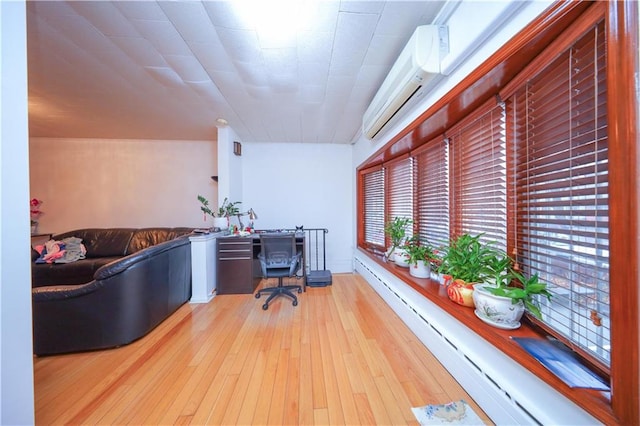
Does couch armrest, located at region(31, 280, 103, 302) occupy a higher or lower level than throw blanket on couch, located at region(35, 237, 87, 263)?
lower

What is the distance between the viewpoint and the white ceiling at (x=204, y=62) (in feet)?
4.21

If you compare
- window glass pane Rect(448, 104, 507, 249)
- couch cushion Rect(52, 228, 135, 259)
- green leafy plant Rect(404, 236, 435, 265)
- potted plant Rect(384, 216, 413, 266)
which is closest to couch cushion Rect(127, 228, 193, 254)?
couch cushion Rect(52, 228, 135, 259)

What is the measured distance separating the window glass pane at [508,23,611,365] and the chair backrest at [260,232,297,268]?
207 cm

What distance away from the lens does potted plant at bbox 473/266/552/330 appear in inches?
37.9

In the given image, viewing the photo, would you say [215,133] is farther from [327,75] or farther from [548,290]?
[548,290]

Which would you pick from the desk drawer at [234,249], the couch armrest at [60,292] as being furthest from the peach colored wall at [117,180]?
the couch armrest at [60,292]

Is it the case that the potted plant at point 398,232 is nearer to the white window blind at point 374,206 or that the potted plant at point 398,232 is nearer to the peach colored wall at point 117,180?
the white window blind at point 374,206

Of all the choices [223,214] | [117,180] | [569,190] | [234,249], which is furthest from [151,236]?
[569,190]

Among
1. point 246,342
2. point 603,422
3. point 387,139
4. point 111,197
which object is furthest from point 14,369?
point 111,197

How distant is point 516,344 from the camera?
0.95 m

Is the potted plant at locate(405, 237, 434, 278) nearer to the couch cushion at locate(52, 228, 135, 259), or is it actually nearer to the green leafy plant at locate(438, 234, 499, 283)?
the green leafy plant at locate(438, 234, 499, 283)

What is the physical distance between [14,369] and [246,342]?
1.22m

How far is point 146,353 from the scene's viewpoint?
1634 millimetres

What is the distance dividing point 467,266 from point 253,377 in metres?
1.66
